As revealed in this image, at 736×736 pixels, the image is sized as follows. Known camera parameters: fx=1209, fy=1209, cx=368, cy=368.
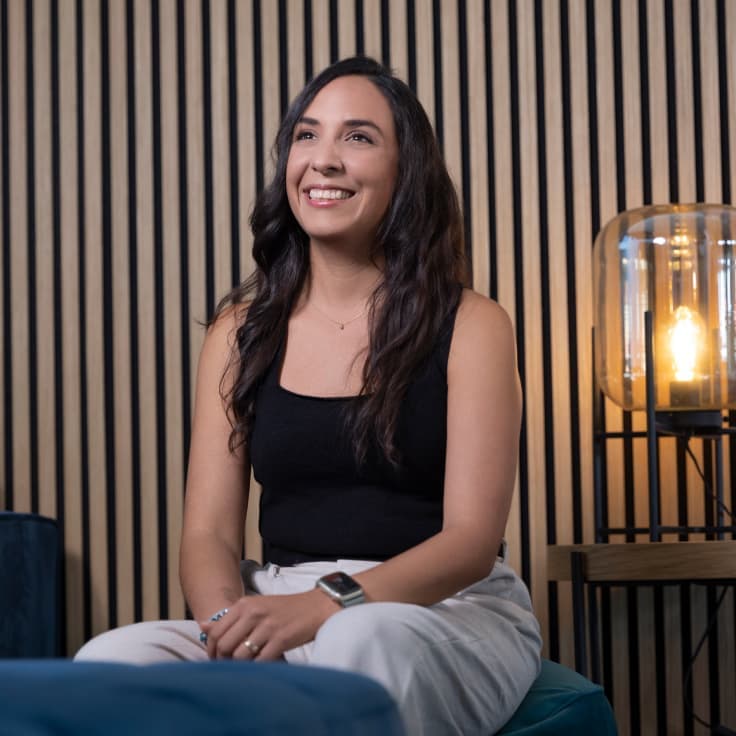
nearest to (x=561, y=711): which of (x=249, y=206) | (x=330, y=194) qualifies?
(x=330, y=194)

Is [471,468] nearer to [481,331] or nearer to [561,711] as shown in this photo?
[481,331]

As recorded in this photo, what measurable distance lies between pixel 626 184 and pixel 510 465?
4.97ft

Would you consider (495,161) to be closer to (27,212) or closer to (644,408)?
(644,408)

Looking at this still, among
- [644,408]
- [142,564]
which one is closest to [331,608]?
[644,408]

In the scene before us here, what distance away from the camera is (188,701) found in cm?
46

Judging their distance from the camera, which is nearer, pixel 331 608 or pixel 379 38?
pixel 331 608

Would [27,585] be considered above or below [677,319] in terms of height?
below

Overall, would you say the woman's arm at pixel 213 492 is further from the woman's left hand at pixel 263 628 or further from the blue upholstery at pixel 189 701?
the blue upholstery at pixel 189 701

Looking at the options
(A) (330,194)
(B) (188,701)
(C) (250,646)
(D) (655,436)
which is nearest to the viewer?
(B) (188,701)

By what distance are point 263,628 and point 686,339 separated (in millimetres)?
1465

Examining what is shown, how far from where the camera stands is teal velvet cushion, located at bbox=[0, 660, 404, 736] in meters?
0.43

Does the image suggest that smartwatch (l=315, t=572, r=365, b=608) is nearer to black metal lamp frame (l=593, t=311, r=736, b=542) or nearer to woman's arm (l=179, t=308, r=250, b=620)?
woman's arm (l=179, t=308, r=250, b=620)

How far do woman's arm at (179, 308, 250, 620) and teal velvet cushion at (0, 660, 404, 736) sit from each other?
1.22 meters

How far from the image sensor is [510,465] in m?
1.74
